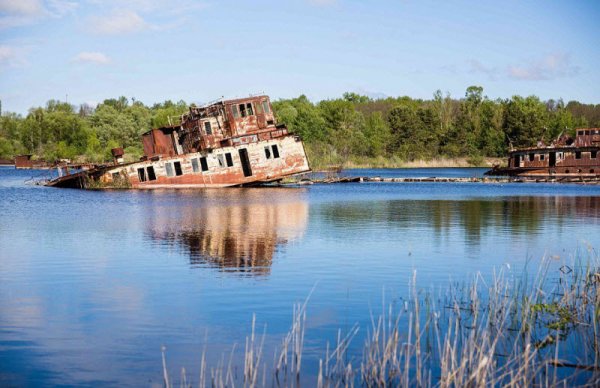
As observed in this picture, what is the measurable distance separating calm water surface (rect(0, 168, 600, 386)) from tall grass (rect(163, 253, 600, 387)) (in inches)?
27.1

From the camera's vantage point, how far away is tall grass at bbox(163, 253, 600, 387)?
1010cm

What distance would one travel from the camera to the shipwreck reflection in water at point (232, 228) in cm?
2248

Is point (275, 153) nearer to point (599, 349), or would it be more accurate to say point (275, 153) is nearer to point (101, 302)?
point (101, 302)

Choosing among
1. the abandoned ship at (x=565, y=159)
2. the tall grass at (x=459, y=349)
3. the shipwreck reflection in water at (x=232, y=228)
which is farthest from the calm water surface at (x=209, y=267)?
the abandoned ship at (x=565, y=159)

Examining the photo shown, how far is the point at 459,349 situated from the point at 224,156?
49677 millimetres

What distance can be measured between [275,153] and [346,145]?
2487 inches

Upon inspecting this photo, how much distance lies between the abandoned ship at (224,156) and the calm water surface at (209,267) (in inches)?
632

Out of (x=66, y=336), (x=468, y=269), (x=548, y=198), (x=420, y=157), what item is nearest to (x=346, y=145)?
(x=420, y=157)

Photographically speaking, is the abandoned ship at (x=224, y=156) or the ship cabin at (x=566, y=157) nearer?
the abandoned ship at (x=224, y=156)

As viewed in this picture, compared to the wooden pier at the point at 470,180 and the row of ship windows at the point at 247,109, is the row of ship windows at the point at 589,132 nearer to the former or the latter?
the wooden pier at the point at 470,180

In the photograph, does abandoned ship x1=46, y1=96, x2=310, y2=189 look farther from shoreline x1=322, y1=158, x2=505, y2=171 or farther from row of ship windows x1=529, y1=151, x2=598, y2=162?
shoreline x1=322, y1=158, x2=505, y2=171

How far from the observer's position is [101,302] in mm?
16266

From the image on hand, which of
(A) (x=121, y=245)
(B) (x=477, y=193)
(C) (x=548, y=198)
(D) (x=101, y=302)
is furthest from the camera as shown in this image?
(B) (x=477, y=193)

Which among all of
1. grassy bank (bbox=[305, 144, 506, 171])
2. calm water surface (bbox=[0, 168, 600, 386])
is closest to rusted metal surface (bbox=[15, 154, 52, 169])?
grassy bank (bbox=[305, 144, 506, 171])
